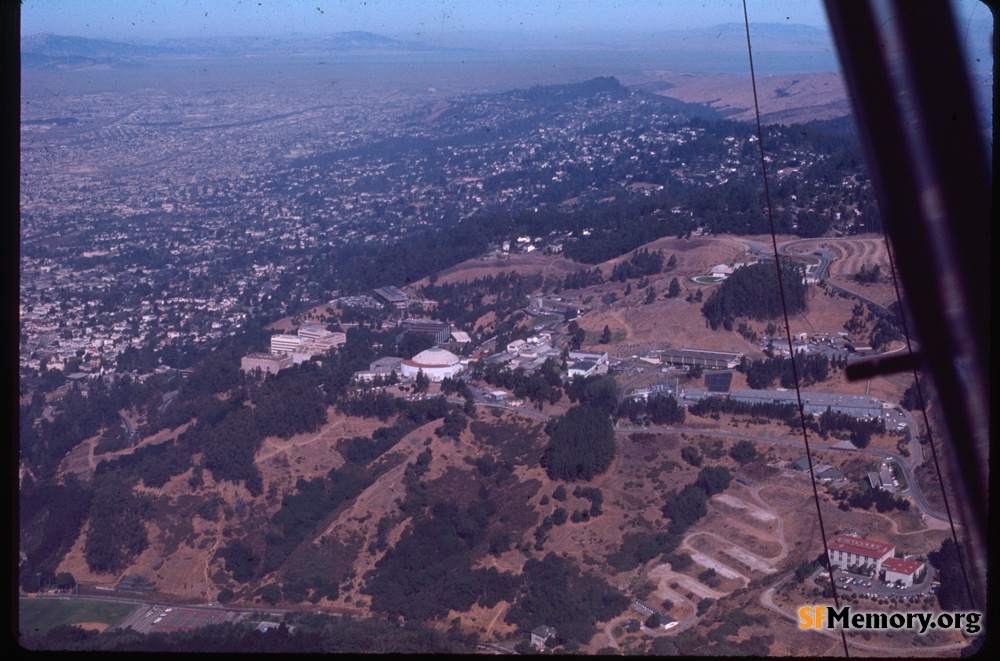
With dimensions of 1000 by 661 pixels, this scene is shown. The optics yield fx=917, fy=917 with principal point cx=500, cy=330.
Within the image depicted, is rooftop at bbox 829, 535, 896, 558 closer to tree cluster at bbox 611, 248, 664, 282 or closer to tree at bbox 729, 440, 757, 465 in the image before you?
tree at bbox 729, 440, 757, 465

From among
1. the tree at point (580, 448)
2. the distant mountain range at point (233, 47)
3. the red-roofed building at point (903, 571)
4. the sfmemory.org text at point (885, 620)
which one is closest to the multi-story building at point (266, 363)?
the tree at point (580, 448)

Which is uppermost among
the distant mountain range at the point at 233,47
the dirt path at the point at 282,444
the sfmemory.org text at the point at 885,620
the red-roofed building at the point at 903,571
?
the distant mountain range at the point at 233,47

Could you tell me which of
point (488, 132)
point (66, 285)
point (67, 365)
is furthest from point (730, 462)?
point (488, 132)

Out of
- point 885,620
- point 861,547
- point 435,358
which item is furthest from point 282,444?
point 885,620

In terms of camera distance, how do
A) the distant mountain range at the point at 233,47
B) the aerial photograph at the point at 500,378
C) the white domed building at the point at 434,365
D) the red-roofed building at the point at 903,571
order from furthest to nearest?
the distant mountain range at the point at 233,47 → the white domed building at the point at 434,365 → the red-roofed building at the point at 903,571 → the aerial photograph at the point at 500,378

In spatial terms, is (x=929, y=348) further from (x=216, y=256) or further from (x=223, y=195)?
(x=223, y=195)

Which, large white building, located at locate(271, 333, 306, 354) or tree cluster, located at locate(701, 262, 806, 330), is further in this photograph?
large white building, located at locate(271, 333, 306, 354)

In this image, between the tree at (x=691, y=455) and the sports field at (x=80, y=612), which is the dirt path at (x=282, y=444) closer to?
the sports field at (x=80, y=612)

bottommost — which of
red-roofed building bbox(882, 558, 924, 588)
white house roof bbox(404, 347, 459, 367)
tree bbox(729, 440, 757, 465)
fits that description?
white house roof bbox(404, 347, 459, 367)

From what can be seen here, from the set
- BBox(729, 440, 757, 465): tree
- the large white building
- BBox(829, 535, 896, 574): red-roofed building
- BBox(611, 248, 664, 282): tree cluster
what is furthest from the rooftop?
BBox(611, 248, 664, 282): tree cluster
